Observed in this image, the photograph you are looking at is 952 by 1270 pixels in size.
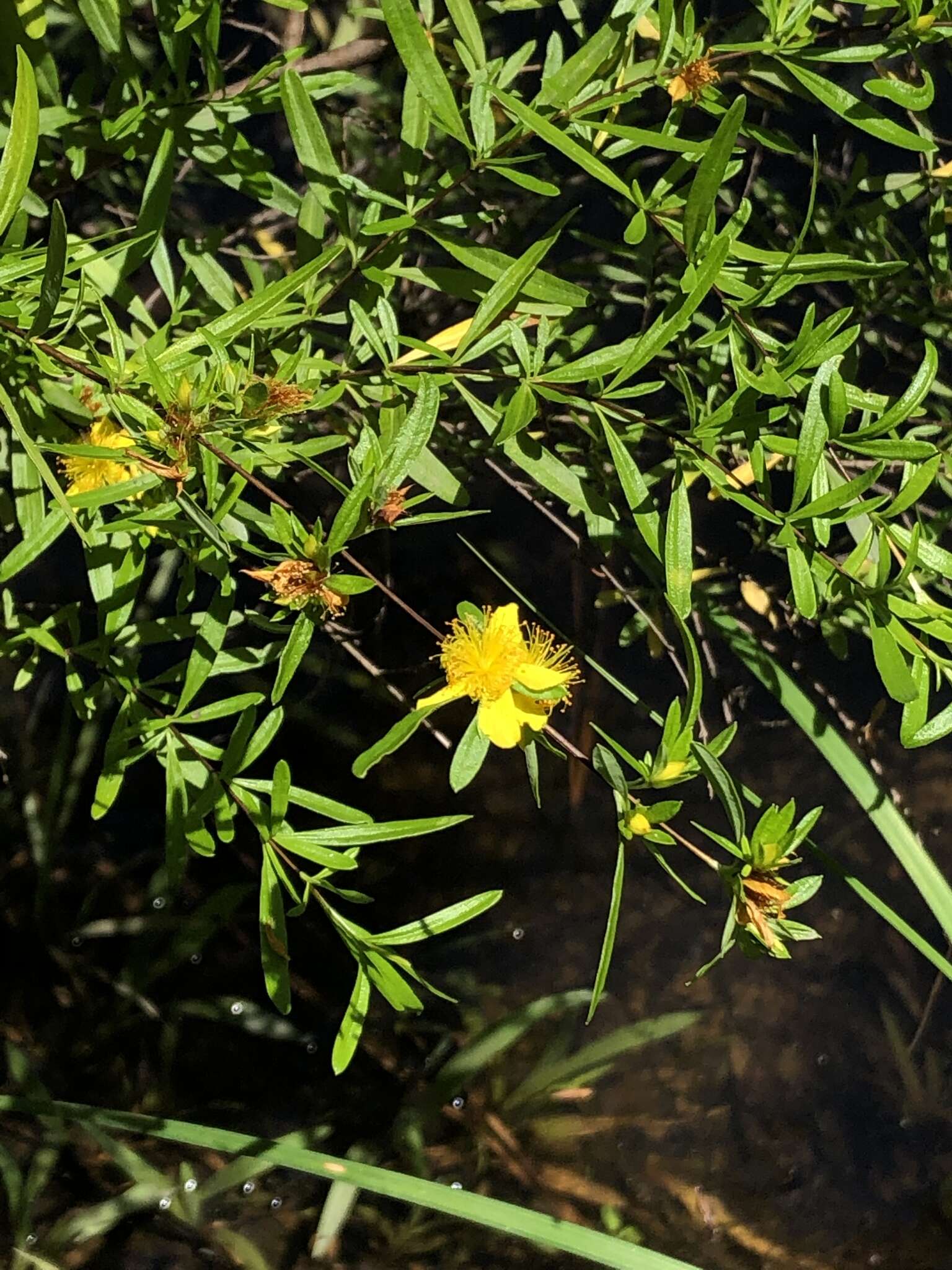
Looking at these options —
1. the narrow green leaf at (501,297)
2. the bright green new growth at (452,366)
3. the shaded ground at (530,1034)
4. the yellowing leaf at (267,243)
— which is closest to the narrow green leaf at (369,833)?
the bright green new growth at (452,366)

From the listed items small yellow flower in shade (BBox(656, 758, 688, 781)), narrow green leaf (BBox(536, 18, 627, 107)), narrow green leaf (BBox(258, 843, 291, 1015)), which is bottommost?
narrow green leaf (BBox(258, 843, 291, 1015))

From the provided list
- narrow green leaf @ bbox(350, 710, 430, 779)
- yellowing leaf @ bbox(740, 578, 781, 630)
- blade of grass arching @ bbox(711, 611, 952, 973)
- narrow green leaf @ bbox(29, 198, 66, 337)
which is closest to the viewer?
narrow green leaf @ bbox(29, 198, 66, 337)

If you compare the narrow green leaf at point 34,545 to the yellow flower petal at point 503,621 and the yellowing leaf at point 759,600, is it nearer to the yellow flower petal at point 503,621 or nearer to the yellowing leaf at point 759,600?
the yellow flower petal at point 503,621

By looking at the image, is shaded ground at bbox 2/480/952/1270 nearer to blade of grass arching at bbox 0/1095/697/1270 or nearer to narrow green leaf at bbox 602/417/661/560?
blade of grass arching at bbox 0/1095/697/1270

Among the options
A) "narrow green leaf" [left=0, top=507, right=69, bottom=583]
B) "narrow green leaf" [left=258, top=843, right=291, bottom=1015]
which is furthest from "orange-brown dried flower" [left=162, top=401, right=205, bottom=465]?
"narrow green leaf" [left=258, top=843, right=291, bottom=1015]

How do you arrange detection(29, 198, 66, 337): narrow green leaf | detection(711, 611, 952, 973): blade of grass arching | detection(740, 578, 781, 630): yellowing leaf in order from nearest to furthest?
detection(29, 198, 66, 337): narrow green leaf < detection(711, 611, 952, 973): blade of grass arching < detection(740, 578, 781, 630): yellowing leaf

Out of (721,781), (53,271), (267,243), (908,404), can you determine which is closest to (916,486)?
(908,404)
